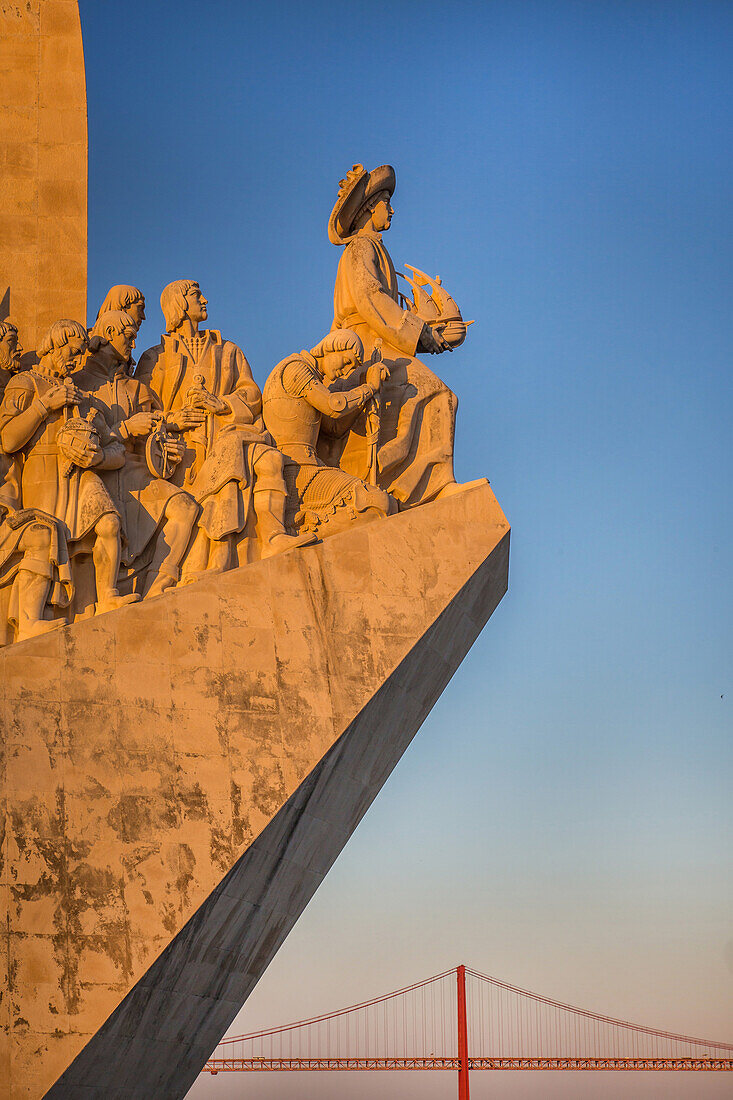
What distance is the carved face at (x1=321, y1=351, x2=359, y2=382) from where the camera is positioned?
1016 centimetres

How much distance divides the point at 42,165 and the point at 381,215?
2.85m

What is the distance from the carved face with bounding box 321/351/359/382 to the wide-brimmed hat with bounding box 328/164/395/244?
157 cm

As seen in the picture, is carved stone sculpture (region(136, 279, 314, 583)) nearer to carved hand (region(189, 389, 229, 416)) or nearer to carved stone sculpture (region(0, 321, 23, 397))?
Result: carved hand (region(189, 389, 229, 416))

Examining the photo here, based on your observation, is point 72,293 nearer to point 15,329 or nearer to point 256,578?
point 15,329

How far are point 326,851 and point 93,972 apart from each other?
197cm

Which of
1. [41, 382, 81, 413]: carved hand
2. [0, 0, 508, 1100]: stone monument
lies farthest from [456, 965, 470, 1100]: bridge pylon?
[41, 382, 81, 413]: carved hand

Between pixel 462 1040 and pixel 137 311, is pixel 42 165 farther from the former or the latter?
pixel 462 1040

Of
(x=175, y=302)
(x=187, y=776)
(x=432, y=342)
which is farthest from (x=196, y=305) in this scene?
(x=187, y=776)

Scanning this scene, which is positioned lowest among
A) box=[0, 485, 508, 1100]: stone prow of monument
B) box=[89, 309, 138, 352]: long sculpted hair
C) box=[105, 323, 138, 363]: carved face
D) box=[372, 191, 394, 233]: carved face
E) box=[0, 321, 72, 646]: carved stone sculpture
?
box=[0, 485, 508, 1100]: stone prow of monument

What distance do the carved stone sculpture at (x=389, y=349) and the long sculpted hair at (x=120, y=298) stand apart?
1507 mm

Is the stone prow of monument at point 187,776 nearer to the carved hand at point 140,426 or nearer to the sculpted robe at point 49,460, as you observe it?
the sculpted robe at point 49,460

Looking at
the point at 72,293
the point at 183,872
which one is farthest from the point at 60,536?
the point at 72,293

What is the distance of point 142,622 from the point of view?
27.9ft

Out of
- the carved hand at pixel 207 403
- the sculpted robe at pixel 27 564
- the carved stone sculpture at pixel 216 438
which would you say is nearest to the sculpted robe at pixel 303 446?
the carved stone sculpture at pixel 216 438
